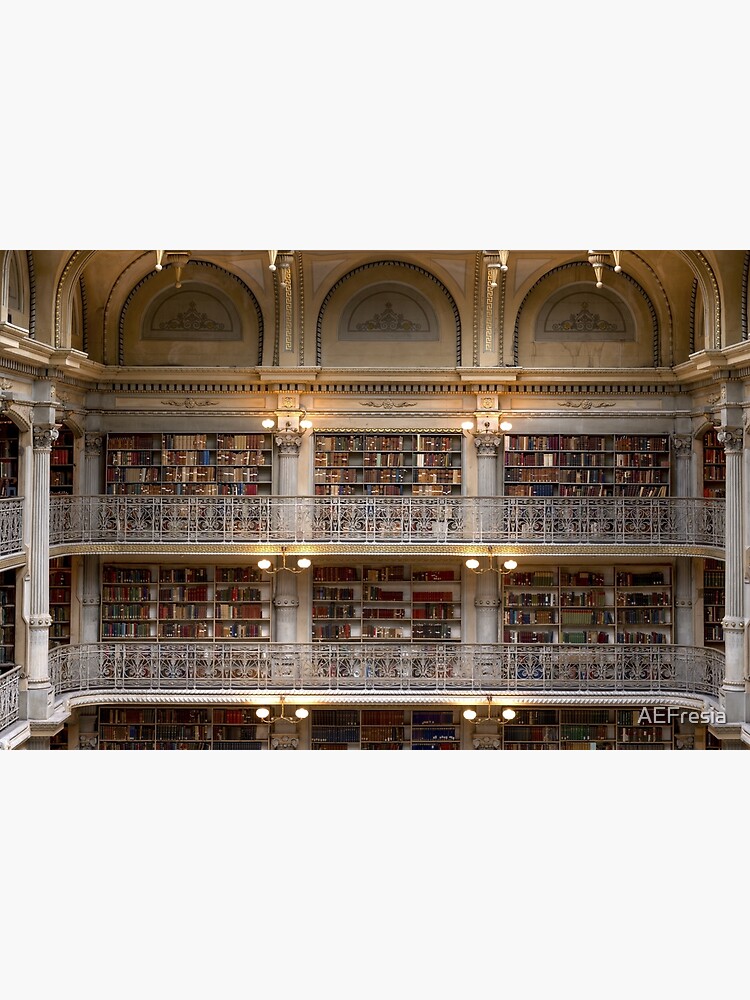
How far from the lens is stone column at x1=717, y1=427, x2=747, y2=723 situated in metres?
8.72

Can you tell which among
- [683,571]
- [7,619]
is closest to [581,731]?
[683,571]

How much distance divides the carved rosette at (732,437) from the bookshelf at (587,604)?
210 cm

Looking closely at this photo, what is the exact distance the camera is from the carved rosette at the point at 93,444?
10984 millimetres

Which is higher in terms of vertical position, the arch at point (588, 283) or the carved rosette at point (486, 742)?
the arch at point (588, 283)

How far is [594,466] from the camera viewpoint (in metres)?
10.9

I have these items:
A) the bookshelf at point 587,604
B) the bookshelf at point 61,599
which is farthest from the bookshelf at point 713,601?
the bookshelf at point 61,599

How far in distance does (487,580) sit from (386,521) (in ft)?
4.61

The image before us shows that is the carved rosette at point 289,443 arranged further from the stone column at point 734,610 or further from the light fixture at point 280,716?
the stone column at point 734,610

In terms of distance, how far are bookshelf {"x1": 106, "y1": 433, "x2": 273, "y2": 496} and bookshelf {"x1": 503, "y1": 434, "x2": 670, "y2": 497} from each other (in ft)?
8.74

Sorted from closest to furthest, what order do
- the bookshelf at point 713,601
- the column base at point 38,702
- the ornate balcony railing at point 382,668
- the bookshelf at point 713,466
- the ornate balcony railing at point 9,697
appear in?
the ornate balcony railing at point 9,697 < the column base at point 38,702 < the ornate balcony railing at point 382,668 < the bookshelf at point 713,466 < the bookshelf at point 713,601

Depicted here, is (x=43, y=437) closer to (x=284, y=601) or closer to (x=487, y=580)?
(x=284, y=601)

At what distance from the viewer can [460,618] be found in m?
11.1

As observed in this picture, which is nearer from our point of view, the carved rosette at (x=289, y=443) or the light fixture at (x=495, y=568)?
the light fixture at (x=495, y=568)

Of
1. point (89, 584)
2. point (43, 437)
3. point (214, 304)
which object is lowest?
point (89, 584)
